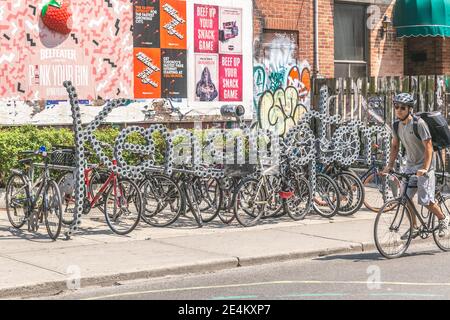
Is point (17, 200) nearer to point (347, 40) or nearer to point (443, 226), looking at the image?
point (443, 226)

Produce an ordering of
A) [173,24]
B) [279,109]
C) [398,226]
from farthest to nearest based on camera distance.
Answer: [279,109]
[173,24]
[398,226]

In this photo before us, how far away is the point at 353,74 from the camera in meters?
21.0

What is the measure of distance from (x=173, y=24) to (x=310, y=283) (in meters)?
9.48

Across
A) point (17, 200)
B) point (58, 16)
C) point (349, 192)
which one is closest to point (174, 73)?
point (58, 16)

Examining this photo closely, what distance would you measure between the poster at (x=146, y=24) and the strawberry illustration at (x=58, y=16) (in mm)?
1487

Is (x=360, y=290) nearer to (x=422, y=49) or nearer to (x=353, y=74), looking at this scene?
(x=353, y=74)

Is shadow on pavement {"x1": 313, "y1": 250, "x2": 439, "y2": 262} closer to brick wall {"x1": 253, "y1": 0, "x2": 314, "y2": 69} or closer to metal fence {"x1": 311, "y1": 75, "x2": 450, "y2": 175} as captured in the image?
metal fence {"x1": 311, "y1": 75, "x2": 450, "y2": 175}

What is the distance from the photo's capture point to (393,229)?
10.3 m

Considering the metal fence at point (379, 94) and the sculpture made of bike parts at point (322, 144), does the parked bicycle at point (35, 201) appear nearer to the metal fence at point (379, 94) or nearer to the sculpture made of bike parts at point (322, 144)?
the sculpture made of bike parts at point (322, 144)

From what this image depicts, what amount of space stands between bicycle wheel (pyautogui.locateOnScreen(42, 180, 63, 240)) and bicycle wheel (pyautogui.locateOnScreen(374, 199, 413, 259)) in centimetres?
415

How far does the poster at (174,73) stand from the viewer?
674 inches

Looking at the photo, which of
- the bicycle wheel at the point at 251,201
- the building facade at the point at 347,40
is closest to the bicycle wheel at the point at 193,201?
the bicycle wheel at the point at 251,201
